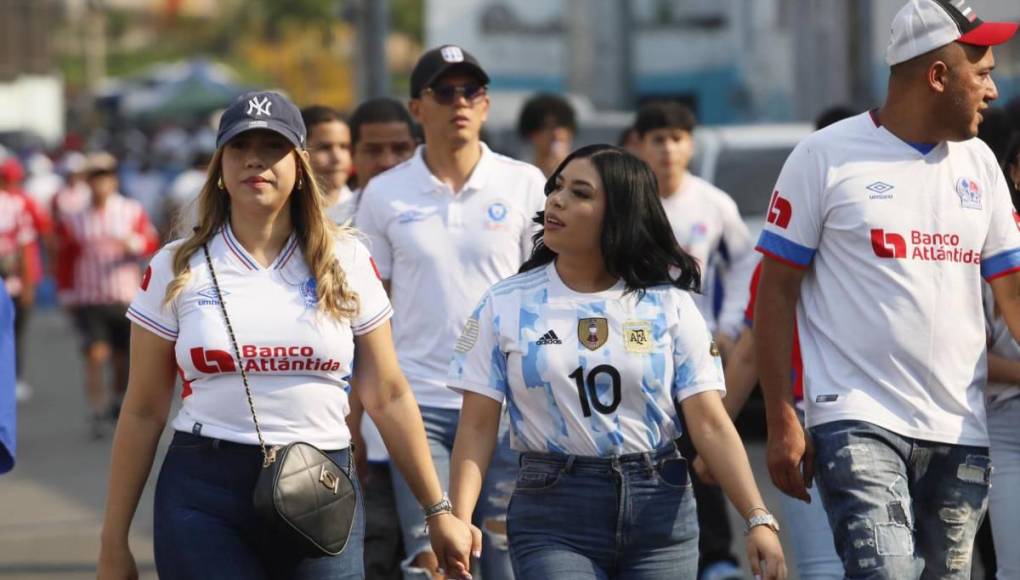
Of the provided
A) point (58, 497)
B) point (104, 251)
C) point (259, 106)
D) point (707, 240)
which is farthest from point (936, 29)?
point (104, 251)

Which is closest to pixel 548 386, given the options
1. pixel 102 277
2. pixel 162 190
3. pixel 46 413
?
pixel 102 277

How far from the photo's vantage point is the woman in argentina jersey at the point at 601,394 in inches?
197

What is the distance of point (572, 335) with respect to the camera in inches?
201

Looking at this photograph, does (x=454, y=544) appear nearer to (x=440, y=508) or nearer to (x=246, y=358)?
(x=440, y=508)

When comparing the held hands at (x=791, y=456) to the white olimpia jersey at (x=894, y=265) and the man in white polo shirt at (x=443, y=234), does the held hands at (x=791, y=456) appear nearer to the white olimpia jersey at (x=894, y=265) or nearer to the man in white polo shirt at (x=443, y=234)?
the white olimpia jersey at (x=894, y=265)

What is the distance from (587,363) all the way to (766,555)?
2.14ft

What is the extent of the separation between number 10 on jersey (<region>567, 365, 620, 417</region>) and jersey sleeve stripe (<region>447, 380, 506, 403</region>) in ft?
0.78

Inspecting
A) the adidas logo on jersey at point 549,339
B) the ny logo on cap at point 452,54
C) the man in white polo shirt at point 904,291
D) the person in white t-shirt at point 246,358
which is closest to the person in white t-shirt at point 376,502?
the ny logo on cap at point 452,54

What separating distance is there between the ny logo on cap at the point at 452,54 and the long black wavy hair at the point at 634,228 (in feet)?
5.48

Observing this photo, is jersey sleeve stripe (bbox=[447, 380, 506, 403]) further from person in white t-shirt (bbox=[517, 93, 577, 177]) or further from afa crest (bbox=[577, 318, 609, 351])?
person in white t-shirt (bbox=[517, 93, 577, 177])

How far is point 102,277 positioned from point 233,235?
923 centimetres

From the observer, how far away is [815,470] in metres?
5.39

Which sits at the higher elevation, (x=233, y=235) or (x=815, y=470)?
(x=233, y=235)

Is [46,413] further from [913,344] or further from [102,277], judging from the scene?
[913,344]
